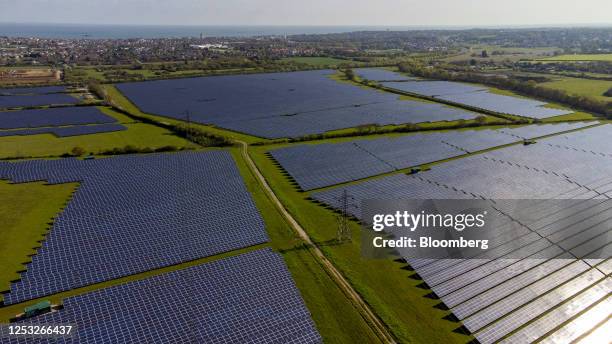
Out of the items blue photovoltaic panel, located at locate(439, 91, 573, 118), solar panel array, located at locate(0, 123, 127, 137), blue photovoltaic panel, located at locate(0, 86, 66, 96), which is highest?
blue photovoltaic panel, located at locate(0, 86, 66, 96)

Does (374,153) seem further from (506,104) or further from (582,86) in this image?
(582,86)

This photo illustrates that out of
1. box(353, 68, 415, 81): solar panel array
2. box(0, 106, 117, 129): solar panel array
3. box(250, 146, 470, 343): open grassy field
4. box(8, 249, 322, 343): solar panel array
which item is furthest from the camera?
box(353, 68, 415, 81): solar panel array

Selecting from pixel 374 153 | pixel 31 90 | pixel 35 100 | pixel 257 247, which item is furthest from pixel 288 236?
pixel 31 90

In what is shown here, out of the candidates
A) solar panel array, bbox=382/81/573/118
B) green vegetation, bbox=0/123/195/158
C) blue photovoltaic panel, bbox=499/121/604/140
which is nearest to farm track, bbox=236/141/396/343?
green vegetation, bbox=0/123/195/158

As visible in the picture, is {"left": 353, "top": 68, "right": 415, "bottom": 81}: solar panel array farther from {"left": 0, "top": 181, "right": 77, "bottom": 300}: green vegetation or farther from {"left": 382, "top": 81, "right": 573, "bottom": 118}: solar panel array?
{"left": 0, "top": 181, "right": 77, "bottom": 300}: green vegetation

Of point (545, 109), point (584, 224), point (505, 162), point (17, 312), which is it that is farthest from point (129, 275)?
point (545, 109)

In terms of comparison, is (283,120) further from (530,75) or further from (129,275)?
(530,75)
